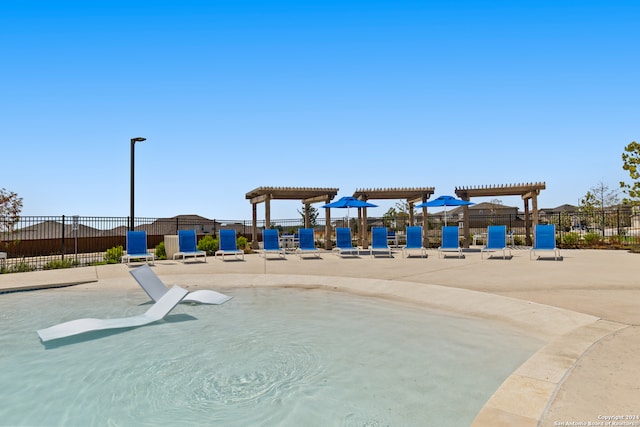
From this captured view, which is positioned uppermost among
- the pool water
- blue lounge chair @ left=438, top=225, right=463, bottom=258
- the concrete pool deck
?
blue lounge chair @ left=438, top=225, right=463, bottom=258

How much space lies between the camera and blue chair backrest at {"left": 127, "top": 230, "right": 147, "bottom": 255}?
11.0 metres

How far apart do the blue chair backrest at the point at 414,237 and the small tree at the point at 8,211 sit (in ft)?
42.2

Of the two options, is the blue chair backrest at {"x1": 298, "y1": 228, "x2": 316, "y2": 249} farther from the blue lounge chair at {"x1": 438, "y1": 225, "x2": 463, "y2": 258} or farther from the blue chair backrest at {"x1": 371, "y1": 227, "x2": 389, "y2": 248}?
the blue lounge chair at {"x1": 438, "y1": 225, "x2": 463, "y2": 258}

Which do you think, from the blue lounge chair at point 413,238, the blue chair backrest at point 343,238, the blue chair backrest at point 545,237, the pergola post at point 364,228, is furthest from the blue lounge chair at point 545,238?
Result: the pergola post at point 364,228

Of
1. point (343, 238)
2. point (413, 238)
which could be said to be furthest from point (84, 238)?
point (413, 238)

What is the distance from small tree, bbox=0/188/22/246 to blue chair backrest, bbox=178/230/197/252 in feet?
18.3

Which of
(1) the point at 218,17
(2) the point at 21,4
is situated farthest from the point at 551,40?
(2) the point at 21,4

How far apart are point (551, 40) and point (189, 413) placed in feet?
34.9

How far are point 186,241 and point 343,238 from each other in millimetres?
5216

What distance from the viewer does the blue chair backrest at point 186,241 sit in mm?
11789

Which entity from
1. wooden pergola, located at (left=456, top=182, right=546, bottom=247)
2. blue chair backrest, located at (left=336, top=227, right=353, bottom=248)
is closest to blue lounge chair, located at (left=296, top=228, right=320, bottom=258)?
blue chair backrest, located at (left=336, top=227, right=353, bottom=248)

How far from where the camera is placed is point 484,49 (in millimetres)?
9266

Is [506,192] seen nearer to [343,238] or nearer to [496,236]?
[496,236]

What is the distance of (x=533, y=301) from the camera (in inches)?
205
